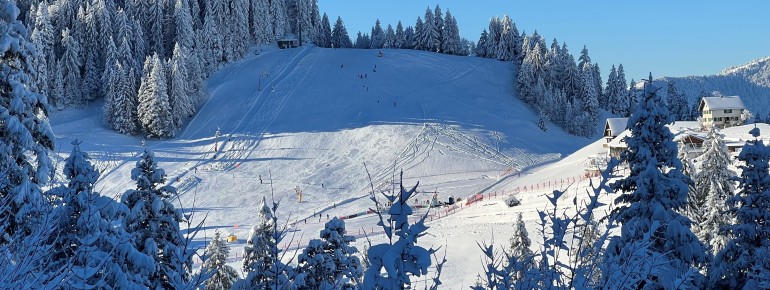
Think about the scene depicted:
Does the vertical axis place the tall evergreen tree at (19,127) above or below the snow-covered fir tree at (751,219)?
above

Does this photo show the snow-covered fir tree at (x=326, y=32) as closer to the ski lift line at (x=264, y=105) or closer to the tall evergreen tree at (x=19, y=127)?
the ski lift line at (x=264, y=105)

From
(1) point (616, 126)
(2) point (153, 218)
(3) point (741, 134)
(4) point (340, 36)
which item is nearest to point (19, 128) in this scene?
(2) point (153, 218)

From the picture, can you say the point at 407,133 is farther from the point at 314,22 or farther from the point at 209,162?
the point at 314,22

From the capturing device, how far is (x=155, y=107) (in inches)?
2667

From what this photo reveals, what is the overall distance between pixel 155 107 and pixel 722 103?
54942 mm

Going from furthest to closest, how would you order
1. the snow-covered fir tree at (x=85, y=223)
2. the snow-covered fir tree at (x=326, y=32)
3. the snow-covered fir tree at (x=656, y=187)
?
the snow-covered fir tree at (x=326, y=32)
the snow-covered fir tree at (x=656, y=187)
the snow-covered fir tree at (x=85, y=223)

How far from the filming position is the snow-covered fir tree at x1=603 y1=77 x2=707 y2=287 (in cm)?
1474

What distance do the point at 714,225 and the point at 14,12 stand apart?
1994 centimetres

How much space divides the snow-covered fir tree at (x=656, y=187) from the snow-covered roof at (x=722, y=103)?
175ft

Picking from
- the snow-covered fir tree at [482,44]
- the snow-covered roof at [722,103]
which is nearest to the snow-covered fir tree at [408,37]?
the snow-covered fir tree at [482,44]

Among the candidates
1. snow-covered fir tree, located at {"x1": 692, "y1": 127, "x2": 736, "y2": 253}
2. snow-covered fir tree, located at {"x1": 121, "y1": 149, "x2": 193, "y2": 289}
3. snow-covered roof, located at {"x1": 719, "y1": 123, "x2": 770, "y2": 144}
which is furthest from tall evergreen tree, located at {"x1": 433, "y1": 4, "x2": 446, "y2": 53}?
snow-covered fir tree, located at {"x1": 121, "y1": 149, "x2": 193, "y2": 289}

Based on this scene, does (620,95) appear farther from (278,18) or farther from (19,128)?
(19,128)

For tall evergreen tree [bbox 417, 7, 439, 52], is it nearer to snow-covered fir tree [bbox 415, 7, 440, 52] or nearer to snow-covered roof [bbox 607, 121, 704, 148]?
snow-covered fir tree [bbox 415, 7, 440, 52]

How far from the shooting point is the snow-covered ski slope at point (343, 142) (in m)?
47.7
